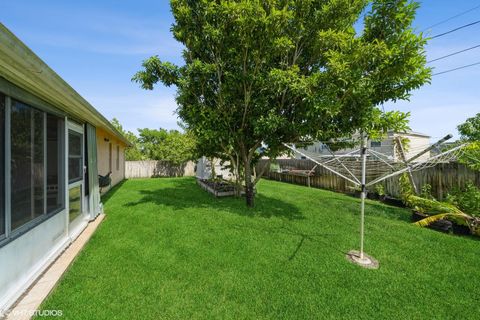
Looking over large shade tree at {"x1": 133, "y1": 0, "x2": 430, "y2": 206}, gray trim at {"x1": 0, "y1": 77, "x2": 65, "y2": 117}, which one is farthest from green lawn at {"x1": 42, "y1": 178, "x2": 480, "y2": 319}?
large shade tree at {"x1": 133, "y1": 0, "x2": 430, "y2": 206}

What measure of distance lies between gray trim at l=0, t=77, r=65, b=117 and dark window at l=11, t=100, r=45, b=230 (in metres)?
0.07

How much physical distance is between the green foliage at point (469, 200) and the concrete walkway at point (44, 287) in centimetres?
757

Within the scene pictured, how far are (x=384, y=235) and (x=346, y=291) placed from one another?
2.63 m

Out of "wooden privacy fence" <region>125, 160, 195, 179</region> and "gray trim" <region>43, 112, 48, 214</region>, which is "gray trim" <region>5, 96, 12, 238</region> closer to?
"gray trim" <region>43, 112, 48, 214</region>

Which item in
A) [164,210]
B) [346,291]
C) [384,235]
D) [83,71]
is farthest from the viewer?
[83,71]

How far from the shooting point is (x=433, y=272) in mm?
3320

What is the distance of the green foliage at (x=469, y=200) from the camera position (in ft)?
17.1

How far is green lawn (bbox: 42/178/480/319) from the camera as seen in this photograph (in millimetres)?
2449

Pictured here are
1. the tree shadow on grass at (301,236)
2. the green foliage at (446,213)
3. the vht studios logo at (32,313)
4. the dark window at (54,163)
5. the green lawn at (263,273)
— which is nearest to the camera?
the vht studios logo at (32,313)

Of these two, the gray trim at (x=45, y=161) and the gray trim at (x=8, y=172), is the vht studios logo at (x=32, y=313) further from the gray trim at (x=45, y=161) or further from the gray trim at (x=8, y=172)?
the gray trim at (x=45, y=161)

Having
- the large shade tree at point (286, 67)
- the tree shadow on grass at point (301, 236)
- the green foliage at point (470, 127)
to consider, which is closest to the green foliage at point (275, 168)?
the large shade tree at point (286, 67)

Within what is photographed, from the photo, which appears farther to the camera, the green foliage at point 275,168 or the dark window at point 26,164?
the green foliage at point 275,168

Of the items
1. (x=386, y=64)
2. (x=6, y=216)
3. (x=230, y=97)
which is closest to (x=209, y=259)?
(x=6, y=216)

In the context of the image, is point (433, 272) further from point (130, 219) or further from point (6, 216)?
point (130, 219)
